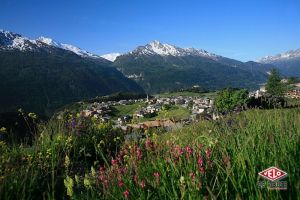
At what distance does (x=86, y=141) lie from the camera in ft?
30.3

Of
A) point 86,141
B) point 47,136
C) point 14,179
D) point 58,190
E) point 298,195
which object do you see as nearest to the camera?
point 298,195

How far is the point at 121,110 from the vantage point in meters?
165

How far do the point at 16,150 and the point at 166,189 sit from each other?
494 cm

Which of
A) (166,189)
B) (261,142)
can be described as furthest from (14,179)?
(261,142)

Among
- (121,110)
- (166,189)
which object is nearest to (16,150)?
(166,189)

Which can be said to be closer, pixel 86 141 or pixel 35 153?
pixel 35 153

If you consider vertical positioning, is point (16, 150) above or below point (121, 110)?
above

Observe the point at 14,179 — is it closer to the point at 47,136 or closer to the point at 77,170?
the point at 77,170

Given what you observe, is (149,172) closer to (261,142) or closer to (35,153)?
(261,142)

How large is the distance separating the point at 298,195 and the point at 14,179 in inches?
133

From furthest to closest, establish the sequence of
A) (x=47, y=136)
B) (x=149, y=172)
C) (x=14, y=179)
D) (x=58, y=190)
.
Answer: (x=47, y=136)
(x=58, y=190)
(x=14, y=179)
(x=149, y=172)

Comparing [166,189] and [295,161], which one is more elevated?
[295,161]

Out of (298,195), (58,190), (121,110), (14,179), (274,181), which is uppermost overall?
(274,181)

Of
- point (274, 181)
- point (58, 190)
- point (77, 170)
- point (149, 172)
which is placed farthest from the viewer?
point (77, 170)
